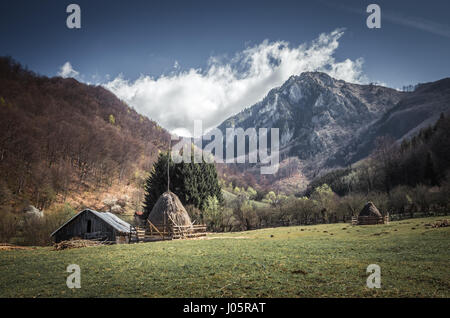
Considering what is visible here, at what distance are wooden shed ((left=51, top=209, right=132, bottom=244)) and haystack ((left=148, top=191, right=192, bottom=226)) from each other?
4494mm

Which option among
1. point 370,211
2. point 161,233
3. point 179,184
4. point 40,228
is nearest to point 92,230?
point 40,228

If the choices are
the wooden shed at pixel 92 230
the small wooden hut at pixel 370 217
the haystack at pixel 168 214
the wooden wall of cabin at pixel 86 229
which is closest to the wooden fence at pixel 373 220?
the small wooden hut at pixel 370 217

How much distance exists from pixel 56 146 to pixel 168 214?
7761 centimetres

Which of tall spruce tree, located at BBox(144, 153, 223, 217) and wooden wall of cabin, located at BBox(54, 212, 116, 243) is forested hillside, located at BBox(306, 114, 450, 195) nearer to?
tall spruce tree, located at BBox(144, 153, 223, 217)

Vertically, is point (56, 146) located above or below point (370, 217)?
above

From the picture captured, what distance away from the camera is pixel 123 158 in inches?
4796

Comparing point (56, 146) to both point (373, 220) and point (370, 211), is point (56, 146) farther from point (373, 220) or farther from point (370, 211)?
point (373, 220)

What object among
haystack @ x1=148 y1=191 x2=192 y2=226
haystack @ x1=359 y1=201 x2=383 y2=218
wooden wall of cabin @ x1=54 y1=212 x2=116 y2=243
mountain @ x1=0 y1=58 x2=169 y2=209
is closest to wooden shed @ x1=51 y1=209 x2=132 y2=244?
wooden wall of cabin @ x1=54 y1=212 x2=116 y2=243

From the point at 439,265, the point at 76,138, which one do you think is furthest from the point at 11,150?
the point at 439,265

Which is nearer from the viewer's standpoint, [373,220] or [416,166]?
[373,220]

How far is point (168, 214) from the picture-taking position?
128 feet

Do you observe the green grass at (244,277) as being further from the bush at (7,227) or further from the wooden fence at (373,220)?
the wooden fence at (373,220)

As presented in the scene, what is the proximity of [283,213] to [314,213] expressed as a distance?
887 centimetres
